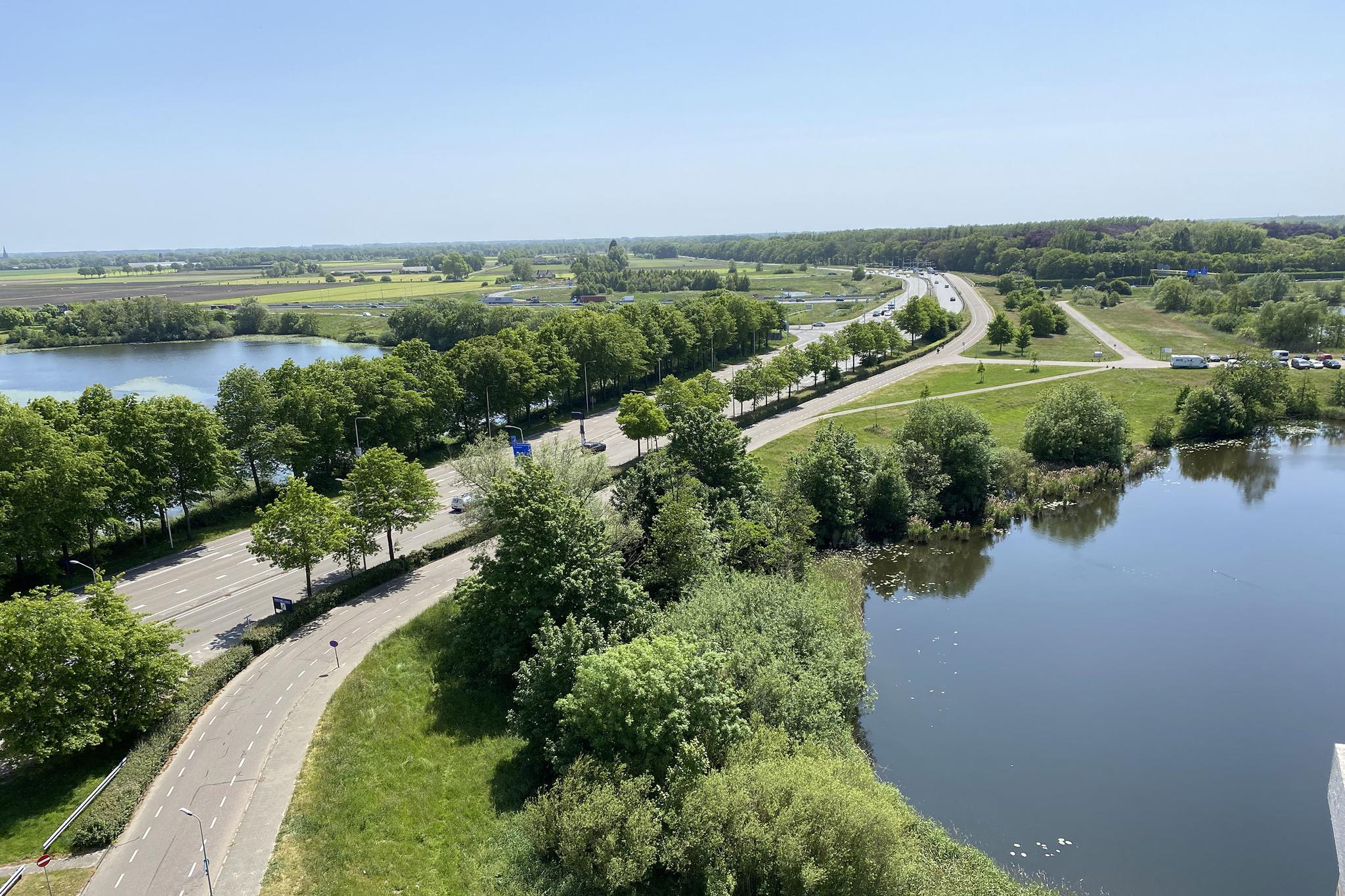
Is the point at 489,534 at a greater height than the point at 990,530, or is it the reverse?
the point at 489,534

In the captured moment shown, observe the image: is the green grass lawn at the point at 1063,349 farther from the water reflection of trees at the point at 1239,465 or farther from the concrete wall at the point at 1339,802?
the concrete wall at the point at 1339,802

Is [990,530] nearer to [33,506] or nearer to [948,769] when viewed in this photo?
[948,769]

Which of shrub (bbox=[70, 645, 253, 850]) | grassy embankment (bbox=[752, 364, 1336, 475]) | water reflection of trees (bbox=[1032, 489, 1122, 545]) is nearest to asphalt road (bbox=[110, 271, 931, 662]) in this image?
shrub (bbox=[70, 645, 253, 850])

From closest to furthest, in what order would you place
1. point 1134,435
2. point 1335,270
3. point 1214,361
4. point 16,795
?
point 16,795, point 1134,435, point 1214,361, point 1335,270

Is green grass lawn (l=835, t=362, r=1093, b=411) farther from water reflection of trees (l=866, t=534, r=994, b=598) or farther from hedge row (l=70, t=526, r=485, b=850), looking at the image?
hedge row (l=70, t=526, r=485, b=850)

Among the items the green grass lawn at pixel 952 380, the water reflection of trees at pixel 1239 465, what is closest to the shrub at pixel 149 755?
the green grass lawn at pixel 952 380

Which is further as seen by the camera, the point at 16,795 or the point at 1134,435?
the point at 1134,435

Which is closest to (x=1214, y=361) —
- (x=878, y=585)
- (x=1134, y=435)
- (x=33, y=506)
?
(x=1134, y=435)
